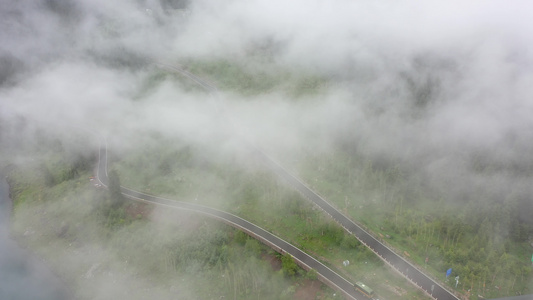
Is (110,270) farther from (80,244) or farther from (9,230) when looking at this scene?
(9,230)

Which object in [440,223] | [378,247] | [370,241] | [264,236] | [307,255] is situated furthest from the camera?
[264,236]

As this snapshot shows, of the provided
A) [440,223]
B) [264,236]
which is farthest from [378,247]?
[264,236]

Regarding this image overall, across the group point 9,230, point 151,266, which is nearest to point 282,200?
point 151,266

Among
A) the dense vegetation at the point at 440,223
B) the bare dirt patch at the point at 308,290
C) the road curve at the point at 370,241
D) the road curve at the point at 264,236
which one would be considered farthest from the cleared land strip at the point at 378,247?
the bare dirt patch at the point at 308,290

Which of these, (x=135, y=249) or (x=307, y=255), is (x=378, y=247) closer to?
(x=307, y=255)

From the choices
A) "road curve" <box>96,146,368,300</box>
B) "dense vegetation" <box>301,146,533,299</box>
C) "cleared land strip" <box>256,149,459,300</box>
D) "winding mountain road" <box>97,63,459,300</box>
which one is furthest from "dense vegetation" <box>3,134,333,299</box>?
"dense vegetation" <box>301,146,533,299</box>
